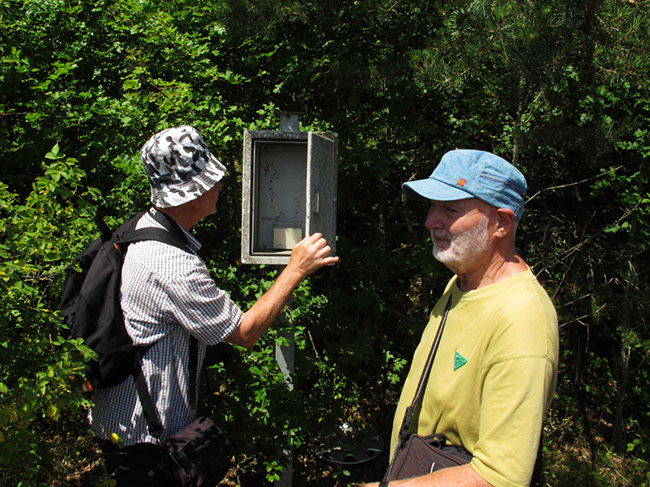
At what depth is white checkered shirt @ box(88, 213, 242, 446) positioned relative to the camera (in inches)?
72.7

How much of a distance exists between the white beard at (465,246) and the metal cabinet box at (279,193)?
1.05 meters

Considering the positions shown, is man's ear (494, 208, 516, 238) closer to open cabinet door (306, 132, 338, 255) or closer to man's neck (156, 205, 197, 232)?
open cabinet door (306, 132, 338, 255)

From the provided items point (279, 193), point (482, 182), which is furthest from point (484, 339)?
point (279, 193)

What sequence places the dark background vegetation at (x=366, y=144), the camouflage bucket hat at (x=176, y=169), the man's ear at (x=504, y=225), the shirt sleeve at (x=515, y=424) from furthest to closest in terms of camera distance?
the dark background vegetation at (x=366, y=144)
the camouflage bucket hat at (x=176, y=169)
the man's ear at (x=504, y=225)
the shirt sleeve at (x=515, y=424)

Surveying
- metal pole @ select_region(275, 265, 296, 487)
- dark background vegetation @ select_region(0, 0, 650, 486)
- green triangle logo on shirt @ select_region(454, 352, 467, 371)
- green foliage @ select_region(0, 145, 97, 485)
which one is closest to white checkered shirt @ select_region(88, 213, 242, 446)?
green foliage @ select_region(0, 145, 97, 485)

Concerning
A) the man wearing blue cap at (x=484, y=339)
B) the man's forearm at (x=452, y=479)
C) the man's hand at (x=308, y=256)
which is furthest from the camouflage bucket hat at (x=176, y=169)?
the man's forearm at (x=452, y=479)

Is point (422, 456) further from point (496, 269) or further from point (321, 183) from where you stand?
point (321, 183)

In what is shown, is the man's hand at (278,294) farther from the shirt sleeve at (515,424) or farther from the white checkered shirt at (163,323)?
the shirt sleeve at (515,424)

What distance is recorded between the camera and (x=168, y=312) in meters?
1.87

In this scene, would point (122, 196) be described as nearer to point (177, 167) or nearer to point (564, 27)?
point (177, 167)

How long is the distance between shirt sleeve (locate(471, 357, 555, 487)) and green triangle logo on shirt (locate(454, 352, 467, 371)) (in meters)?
0.19

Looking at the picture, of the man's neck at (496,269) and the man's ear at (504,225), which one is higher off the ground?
the man's ear at (504,225)

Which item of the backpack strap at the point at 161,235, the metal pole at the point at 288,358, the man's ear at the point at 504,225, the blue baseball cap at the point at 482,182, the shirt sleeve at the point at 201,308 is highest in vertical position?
the blue baseball cap at the point at 482,182

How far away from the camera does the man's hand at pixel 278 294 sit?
76.4 inches
